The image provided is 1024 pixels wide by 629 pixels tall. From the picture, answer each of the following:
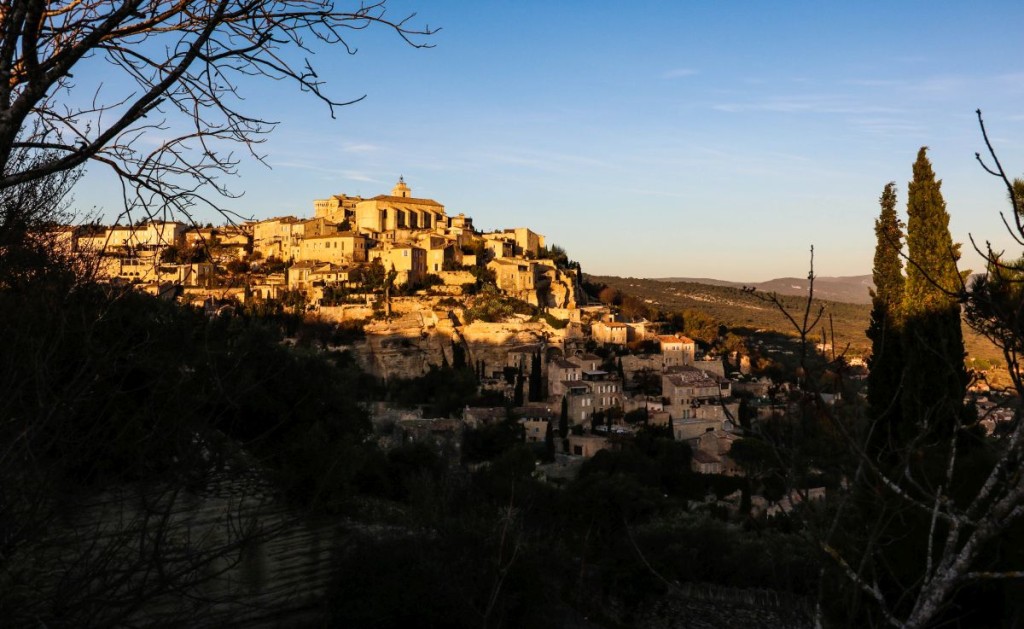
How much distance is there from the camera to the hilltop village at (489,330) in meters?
27.5

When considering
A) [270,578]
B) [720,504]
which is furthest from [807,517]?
[720,504]

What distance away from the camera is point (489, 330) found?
1581 inches

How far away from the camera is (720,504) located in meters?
18.8

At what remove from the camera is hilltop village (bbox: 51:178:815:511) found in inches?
1082

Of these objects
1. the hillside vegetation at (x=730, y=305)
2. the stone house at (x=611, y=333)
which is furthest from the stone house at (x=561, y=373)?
the hillside vegetation at (x=730, y=305)

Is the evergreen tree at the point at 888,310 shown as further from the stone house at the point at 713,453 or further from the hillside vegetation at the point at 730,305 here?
the hillside vegetation at the point at 730,305

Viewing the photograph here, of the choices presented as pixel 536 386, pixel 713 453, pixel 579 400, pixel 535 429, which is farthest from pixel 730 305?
pixel 713 453

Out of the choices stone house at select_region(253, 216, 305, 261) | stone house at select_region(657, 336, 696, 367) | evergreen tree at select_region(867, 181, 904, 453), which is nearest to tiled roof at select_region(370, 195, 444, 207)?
stone house at select_region(253, 216, 305, 261)

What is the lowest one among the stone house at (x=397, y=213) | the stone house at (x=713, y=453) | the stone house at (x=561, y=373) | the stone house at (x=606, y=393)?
the stone house at (x=713, y=453)

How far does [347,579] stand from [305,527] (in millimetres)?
662

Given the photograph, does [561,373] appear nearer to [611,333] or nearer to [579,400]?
[579,400]

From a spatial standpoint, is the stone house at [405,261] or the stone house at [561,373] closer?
the stone house at [561,373]

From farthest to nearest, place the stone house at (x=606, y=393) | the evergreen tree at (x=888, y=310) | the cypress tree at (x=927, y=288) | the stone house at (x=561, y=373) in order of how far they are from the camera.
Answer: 1. the stone house at (x=561, y=373)
2. the stone house at (x=606, y=393)
3. the evergreen tree at (x=888, y=310)
4. the cypress tree at (x=927, y=288)

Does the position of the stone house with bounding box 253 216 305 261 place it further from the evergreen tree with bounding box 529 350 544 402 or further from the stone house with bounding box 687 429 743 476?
the stone house with bounding box 687 429 743 476
